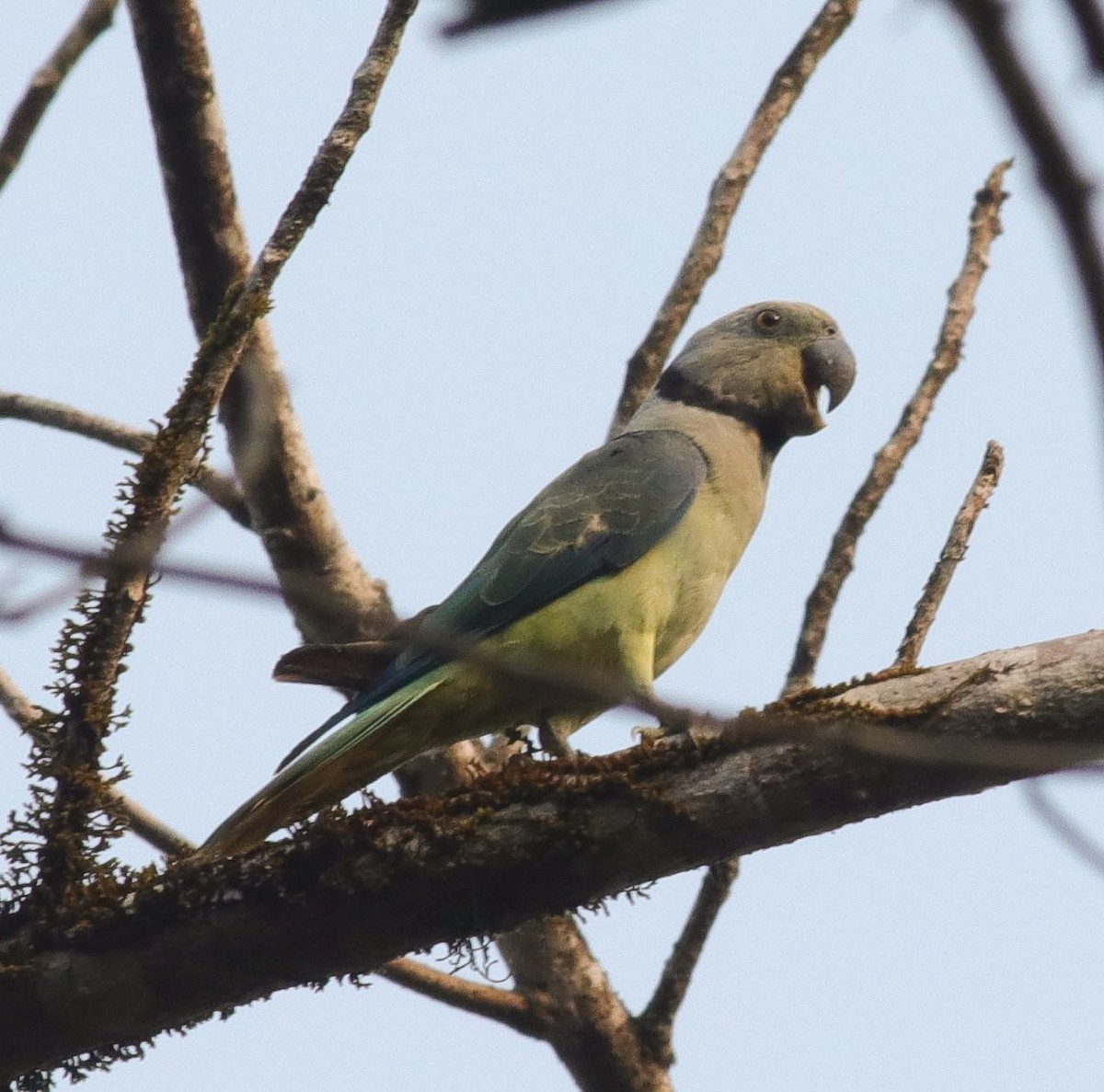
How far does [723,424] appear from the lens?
5578mm

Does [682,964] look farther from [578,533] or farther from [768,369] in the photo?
[768,369]

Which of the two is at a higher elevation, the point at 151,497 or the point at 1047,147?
the point at 151,497

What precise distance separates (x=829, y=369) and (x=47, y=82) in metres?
3.05

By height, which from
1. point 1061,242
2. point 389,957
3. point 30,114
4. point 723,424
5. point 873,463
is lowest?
point 1061,242

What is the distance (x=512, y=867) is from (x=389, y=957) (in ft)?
1.17

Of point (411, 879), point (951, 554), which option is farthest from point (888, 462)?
point (411, 879)

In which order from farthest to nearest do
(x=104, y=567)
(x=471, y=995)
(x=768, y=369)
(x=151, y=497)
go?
1. (x=768, y=369)
2. (x=471, y=995)
3. (x=151, y=497)
4. (x=104, y=567)

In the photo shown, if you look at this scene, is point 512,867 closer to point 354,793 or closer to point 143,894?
point 143,894

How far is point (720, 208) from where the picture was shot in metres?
5.82

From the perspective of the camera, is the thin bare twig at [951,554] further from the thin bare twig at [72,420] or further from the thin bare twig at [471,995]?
the thin bare twig at [72,420]

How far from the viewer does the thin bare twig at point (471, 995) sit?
449 cm

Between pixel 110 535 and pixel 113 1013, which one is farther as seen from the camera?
pixel 110 535

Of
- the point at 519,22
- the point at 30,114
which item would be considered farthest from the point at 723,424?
the point at 519,22

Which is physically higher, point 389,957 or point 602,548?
point 602,548
